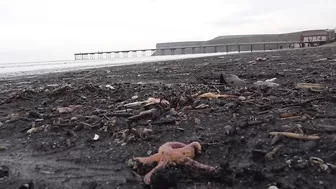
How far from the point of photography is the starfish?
3375 mm

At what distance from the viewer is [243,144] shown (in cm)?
398

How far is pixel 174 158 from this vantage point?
352cm

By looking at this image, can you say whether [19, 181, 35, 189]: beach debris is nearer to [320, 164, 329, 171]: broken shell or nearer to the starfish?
the starfish

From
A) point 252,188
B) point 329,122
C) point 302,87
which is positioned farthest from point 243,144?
point 302,87

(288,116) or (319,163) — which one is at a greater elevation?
(288,116)

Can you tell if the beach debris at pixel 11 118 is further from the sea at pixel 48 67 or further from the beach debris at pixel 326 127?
the sea at pixel 48 67

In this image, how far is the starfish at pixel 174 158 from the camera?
3.38 m

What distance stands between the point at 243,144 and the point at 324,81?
17.5 feet

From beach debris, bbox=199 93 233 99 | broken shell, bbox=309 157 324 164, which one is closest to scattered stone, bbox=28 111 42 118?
beach debris, bbox=199 93 233 99

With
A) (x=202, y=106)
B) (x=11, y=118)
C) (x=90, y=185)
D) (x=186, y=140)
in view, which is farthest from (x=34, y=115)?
(x=90, y=185)

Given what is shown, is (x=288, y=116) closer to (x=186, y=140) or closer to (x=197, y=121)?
(x=197, y=121)

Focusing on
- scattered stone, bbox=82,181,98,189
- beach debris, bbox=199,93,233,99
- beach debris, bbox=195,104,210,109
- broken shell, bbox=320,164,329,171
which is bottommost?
scattered stone, bbox=82,181,98,189

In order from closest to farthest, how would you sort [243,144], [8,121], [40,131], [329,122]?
[243,144] → [329,122] → [40,131] → [8,121]

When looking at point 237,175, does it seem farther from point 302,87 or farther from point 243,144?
point 302,87
